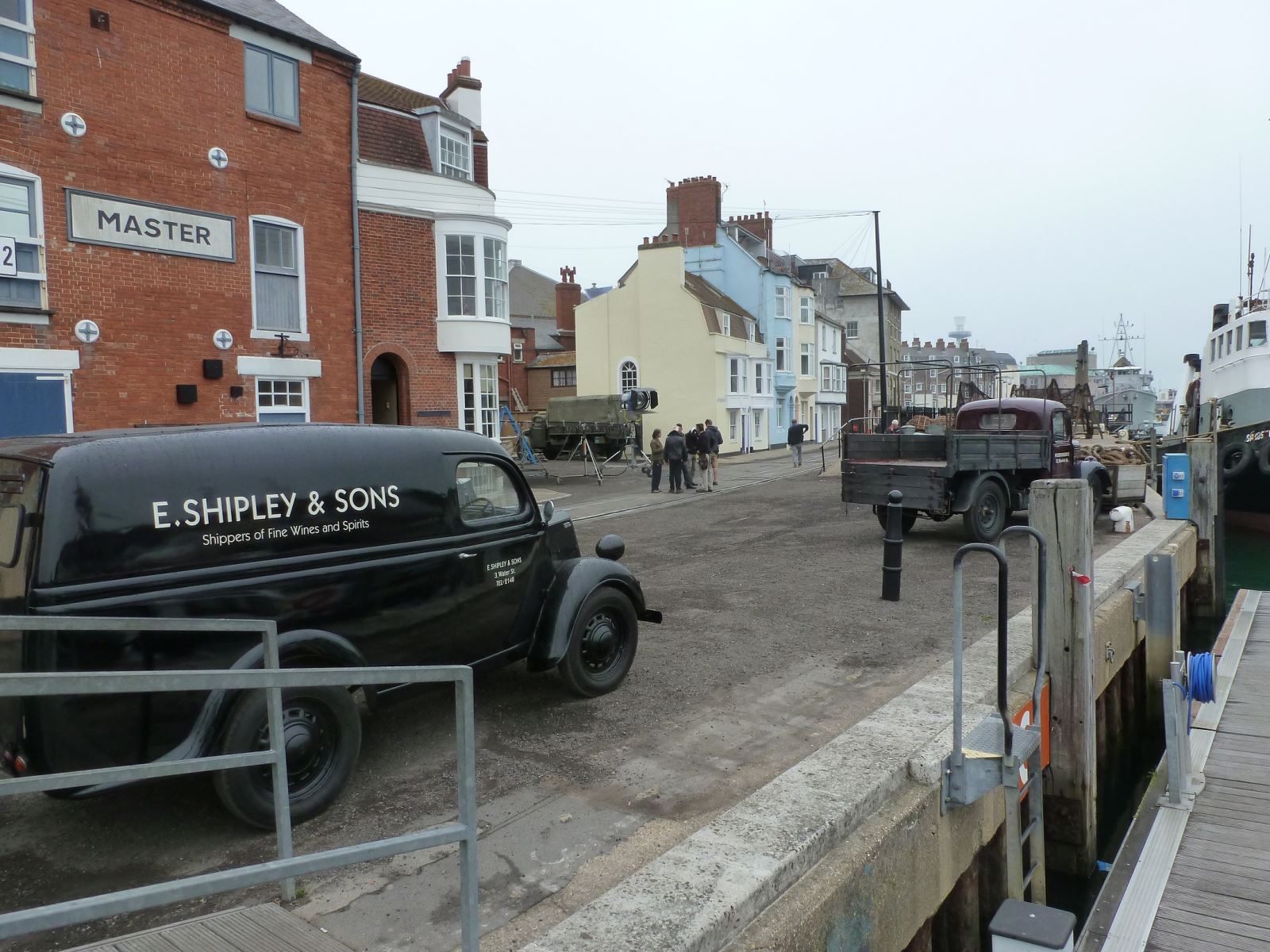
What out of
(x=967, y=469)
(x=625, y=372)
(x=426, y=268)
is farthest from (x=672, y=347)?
(x=967, y=469)

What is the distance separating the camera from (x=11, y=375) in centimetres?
1248

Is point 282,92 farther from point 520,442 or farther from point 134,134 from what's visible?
point 520,442

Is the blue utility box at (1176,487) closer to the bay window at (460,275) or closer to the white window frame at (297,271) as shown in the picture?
the bay window at (460,275)

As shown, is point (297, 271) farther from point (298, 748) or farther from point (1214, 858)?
point (1214, 858)

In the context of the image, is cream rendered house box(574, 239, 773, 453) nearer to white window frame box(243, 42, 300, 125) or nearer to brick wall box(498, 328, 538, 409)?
brick wall box(498, 328, 538, 409)

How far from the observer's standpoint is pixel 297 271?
53.3 feet

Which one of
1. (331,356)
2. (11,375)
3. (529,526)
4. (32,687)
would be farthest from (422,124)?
(32,687)

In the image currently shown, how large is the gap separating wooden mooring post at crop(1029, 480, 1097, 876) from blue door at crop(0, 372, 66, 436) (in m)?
12.7

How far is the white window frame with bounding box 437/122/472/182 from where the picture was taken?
20.2 meters

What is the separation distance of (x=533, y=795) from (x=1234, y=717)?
7.42 m

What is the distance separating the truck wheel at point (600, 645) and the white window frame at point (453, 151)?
→ 16252 millimetres

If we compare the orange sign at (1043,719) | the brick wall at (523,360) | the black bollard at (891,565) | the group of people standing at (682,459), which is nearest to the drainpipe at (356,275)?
the group of people standing at (682,459)

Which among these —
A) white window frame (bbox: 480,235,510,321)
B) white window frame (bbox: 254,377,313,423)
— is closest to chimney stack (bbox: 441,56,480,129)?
white window frame (bbox: 480,235,510,321)

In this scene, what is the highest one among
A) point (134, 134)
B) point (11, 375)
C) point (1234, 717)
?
point (134, 134)
